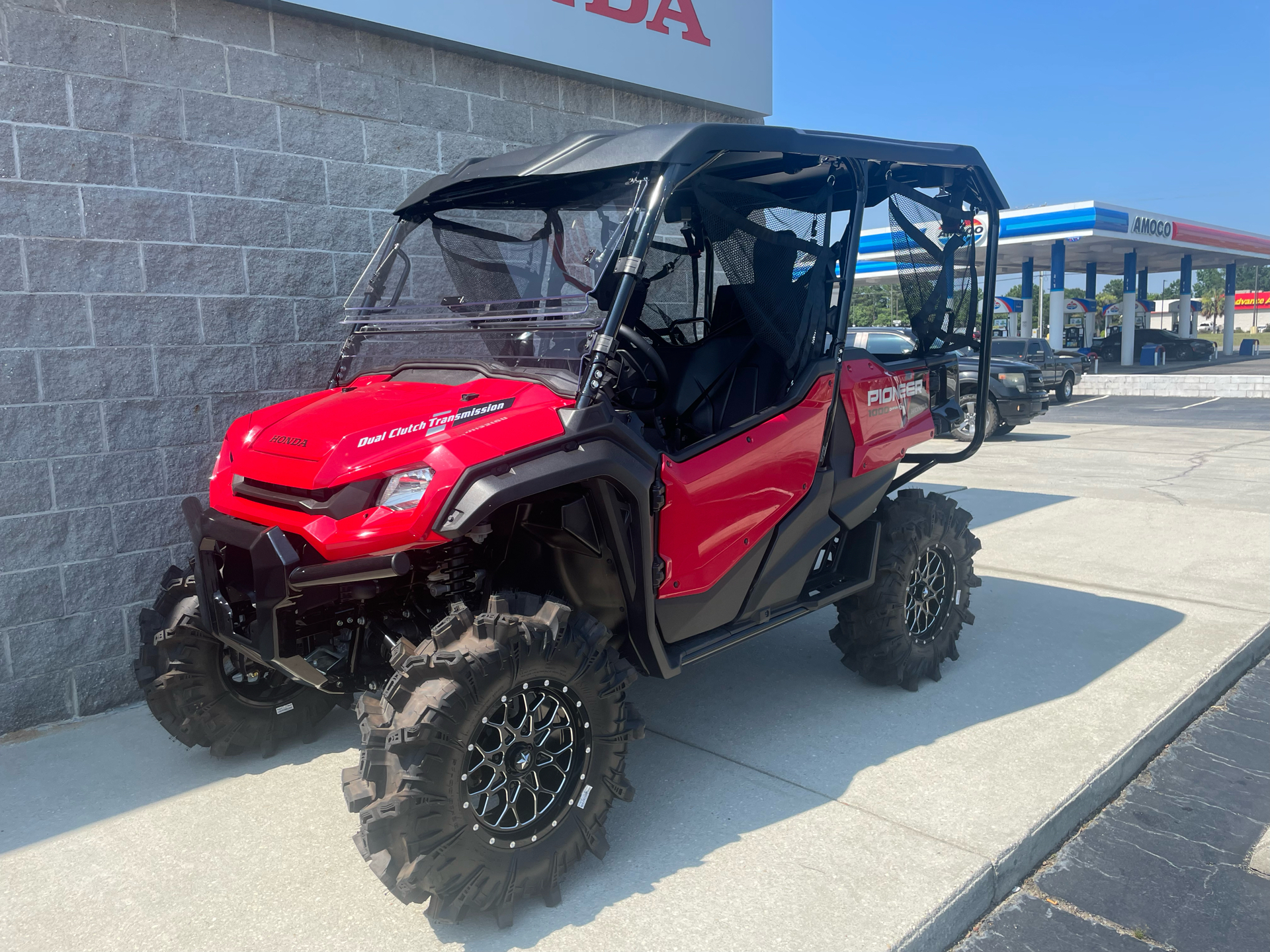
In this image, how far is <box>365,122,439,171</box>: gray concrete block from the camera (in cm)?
515

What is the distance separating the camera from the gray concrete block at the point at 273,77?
461cm

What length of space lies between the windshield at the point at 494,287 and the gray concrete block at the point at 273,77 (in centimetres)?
132

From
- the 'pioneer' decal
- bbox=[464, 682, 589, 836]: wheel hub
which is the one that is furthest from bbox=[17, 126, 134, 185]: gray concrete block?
bbox=[464, 682, 589, 836]: wheel hub

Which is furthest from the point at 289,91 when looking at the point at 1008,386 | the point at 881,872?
the point at 1008,386

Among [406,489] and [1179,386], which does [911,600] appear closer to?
[406,489]

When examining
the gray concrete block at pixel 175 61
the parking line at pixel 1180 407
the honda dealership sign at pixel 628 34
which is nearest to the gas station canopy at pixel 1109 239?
the parking line at pixel 1180 407

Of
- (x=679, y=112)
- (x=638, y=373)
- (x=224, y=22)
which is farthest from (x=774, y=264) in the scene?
(x=679, y=112)

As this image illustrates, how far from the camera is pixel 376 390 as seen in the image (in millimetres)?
3467

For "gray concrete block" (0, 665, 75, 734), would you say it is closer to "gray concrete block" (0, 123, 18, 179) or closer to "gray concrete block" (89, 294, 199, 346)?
"gray concrete block" (89, 294, 199, 346)

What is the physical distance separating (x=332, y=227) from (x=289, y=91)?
684 millimetres

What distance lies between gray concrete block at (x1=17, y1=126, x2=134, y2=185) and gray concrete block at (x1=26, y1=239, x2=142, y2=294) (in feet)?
0.90

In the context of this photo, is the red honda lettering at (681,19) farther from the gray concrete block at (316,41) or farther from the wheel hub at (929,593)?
the wheel hub at (929,593)

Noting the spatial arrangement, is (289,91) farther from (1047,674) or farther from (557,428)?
(1047,674)

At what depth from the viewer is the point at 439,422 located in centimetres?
292
